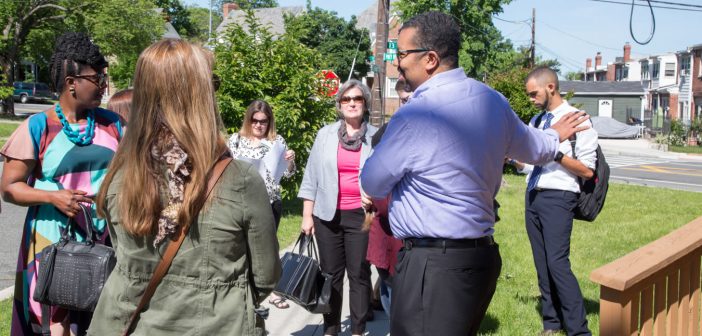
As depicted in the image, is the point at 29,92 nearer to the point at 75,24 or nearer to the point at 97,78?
Result: the point at 75,24

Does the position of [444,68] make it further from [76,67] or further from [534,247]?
[534,247]

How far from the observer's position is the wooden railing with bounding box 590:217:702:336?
279cm

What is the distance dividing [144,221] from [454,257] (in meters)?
1.35

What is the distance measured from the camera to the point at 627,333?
284cm

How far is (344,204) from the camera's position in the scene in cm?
505

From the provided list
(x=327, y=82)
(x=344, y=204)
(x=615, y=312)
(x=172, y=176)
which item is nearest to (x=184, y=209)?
(x=172, y=176)

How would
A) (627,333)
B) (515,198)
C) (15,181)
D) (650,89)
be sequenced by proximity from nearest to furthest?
(627,333) < (15,181) < (515,198) < (650,89)

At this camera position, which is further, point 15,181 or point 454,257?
point 15,181

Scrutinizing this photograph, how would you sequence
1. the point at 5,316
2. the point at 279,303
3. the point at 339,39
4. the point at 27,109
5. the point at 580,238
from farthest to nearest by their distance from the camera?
the point at 339,39 < the point at 27,109 < the point at 580,238 < the point at 279,303 < the point at 5,316

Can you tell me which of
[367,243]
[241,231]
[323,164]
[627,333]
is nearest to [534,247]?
[367,243]

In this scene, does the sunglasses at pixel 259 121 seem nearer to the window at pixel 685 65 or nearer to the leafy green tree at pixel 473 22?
the leafy green tree at pixel 473 22

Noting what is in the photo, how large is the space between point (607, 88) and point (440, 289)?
66.4 metres

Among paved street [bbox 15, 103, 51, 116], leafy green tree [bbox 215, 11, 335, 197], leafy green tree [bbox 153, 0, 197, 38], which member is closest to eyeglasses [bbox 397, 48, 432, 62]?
leafy green tree [bbox 215, 11, 335, 197]

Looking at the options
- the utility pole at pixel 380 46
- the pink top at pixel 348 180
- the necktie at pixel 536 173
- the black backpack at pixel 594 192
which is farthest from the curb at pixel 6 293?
the utility pole at pixel 380 46
